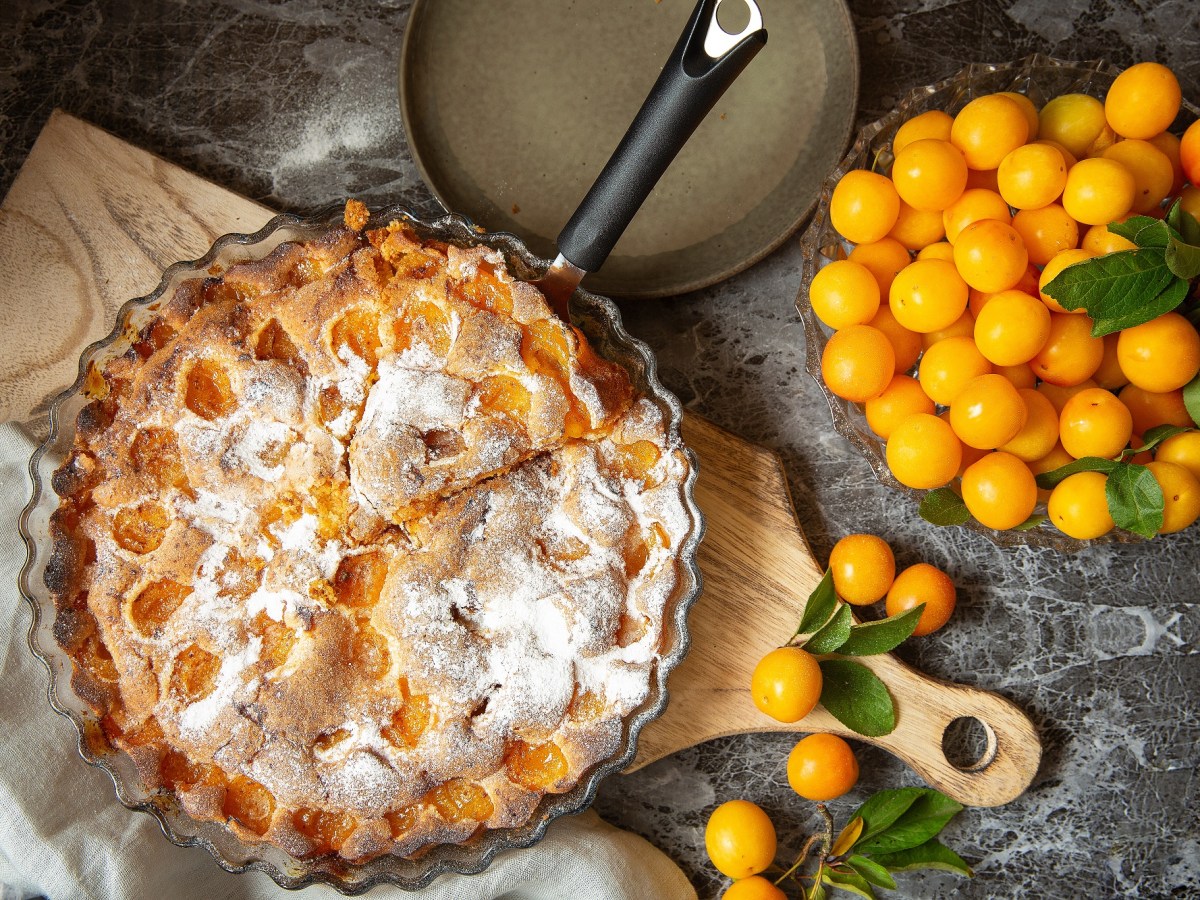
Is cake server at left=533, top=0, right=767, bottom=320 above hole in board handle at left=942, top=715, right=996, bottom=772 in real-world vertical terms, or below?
above

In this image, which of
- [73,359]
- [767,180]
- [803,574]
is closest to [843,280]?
[767,180]

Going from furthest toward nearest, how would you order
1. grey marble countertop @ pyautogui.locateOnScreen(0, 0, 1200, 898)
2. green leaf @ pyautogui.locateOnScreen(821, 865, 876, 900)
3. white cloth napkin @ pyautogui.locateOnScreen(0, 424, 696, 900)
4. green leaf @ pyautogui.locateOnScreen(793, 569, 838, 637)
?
grey marble countertop @ pyautogui.locateOnScreen(0, 0, 1200, 898) → green leaf @ pyautogui.locateOnScreen(821, 865, 876, 900) → green leaf @ pyautogui.locateOnScreen(793, 569, 838, 637) → white cloth napkin @ pyautogui.locateOnScreen(0, 424, 696, 900)

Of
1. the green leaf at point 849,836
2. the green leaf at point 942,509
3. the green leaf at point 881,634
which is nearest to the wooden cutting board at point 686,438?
the green leaf at point 881,634

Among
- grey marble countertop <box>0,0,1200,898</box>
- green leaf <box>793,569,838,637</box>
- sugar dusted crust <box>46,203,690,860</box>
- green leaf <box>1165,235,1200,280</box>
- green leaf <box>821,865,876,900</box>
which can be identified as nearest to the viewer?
green leaf <box>1165,235,1200,280</box>

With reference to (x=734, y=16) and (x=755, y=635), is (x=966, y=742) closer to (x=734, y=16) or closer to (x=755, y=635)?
(x=755, y=635)

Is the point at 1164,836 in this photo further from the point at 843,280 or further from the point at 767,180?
the point at 767,180

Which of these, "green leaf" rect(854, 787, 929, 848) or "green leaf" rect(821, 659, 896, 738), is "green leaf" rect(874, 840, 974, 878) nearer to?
"green leaf" rect(854, 787, 929, 848)

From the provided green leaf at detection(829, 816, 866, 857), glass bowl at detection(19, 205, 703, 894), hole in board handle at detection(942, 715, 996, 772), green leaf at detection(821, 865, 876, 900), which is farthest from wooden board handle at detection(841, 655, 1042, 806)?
glass bowl at detection(19, 205, 703, 894)

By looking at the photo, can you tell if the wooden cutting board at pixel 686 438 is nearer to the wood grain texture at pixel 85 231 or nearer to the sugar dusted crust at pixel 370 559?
the wood grain texture at pixel 85 231
